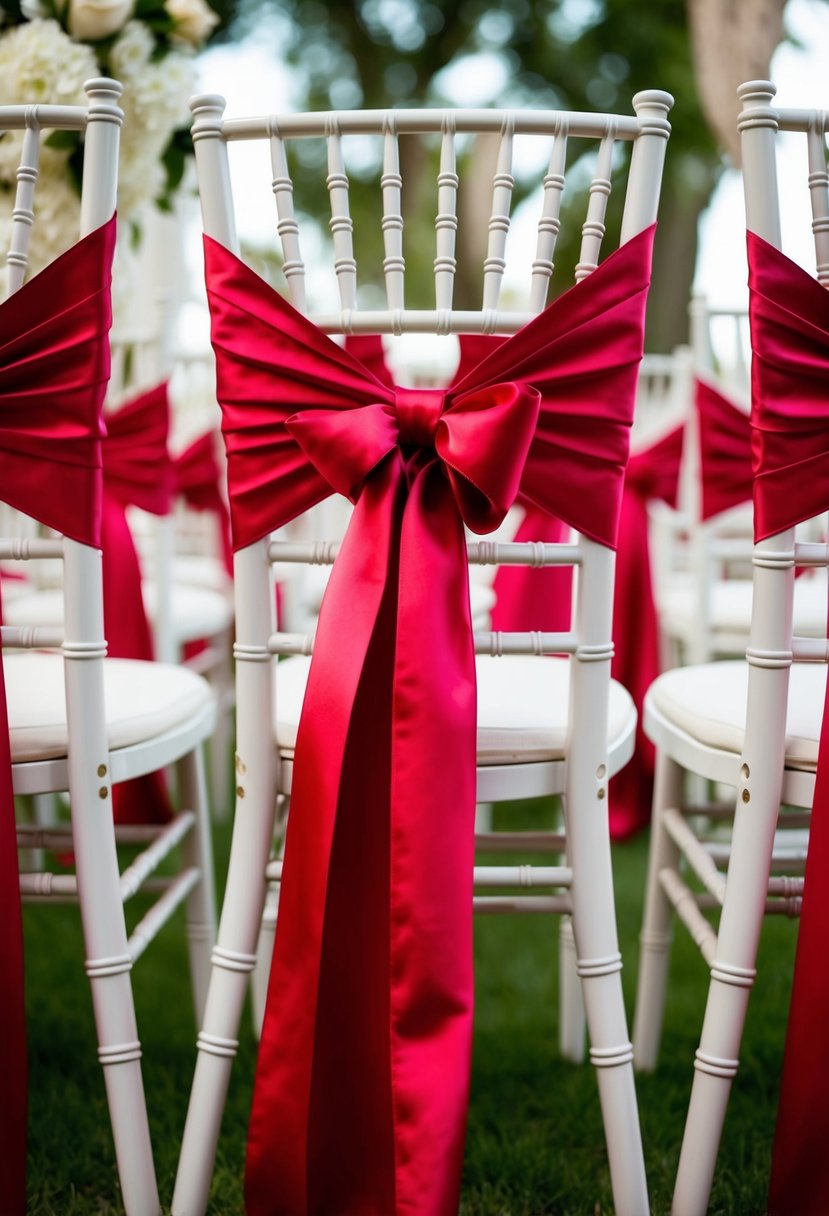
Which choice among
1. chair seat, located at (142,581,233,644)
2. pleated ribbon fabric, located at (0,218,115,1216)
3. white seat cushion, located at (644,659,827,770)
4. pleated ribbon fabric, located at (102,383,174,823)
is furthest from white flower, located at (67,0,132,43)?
white seat cushion, located at (644,659,827,770)

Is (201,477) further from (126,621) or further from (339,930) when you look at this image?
(339,930)

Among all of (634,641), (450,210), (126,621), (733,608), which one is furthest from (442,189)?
(634,641)

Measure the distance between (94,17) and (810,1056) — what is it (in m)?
1.75

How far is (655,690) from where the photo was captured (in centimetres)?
145

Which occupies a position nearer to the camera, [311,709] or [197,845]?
[311,709]

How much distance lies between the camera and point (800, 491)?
43.9 inches

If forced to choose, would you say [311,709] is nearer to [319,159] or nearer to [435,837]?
[435,837]

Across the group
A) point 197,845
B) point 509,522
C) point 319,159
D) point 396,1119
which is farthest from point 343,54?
point 396,1119

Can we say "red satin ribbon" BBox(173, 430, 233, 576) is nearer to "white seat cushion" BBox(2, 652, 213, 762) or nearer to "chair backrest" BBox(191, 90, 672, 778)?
"white seat cushion" BBox(2, 652, 213, 762)

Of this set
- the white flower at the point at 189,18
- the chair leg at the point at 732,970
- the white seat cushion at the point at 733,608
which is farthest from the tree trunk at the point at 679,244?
the chair leg at the point at 732,970

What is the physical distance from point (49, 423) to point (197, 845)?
70 cm

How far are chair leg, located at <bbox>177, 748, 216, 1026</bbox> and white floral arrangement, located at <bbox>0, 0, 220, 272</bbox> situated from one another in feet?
2.74

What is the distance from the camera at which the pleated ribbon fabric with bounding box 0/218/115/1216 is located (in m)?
1.12

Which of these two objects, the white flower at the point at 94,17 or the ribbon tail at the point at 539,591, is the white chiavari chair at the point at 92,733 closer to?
the white flower at the point at 94,17
